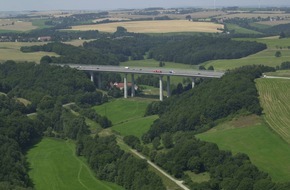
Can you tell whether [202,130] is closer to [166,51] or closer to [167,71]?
[167,71]

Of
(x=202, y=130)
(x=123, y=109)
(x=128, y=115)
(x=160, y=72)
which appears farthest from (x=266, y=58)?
(x=202, y=130)

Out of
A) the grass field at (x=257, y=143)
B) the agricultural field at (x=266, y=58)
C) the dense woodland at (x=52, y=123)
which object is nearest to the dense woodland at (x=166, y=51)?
the agricultural field at (x=266, y=58)

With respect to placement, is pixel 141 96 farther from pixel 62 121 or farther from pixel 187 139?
pixel 187 139

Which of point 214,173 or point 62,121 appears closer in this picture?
point 214,173

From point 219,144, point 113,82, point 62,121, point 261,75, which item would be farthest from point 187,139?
point 113,82

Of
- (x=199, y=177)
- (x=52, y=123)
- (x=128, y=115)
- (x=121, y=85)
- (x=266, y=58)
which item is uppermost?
(x=199, y=177)

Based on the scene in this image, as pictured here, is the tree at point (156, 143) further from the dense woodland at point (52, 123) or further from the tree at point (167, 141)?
the dense woodland at point (52, 123)
